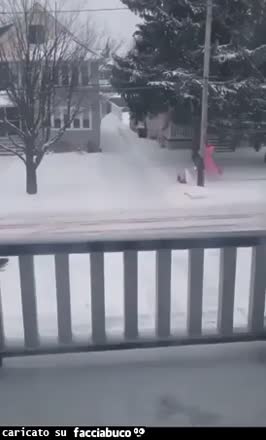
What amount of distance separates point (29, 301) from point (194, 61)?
1471 centimetres

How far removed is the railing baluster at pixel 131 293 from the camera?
237 centimetres

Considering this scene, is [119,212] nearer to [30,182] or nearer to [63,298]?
[30,182]

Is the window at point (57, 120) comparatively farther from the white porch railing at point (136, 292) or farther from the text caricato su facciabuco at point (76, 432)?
the text caricato su facciabuco at point (76, 432)

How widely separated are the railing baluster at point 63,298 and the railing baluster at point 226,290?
2.48ft

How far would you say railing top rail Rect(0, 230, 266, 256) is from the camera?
7.39 ft

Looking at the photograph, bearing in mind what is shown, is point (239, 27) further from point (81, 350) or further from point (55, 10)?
point (81, 350)

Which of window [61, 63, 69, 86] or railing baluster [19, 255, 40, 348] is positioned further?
window [61, 63, 69, 86]

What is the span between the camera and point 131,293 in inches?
96.0

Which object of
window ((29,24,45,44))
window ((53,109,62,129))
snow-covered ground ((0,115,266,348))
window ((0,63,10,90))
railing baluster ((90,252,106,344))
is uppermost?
window ((29,24,45,44))

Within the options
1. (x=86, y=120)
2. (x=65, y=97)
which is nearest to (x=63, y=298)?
(x=65, y=97)

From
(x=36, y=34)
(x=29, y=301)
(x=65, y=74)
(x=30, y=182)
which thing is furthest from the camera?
(x=65, y=74)

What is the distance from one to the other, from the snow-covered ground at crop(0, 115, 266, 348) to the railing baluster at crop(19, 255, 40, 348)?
0.11m

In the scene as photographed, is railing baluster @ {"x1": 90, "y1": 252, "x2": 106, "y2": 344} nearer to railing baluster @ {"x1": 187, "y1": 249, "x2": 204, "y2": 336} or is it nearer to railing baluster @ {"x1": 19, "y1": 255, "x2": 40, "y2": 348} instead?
railing baluster @ {"x1": 19, "y1": 255, "x2": 40, "y2": 348}

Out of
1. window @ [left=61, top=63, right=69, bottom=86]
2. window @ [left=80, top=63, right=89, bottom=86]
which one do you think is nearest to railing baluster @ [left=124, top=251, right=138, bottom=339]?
window @ [left=61, top=63, right=69, bottom=86]
